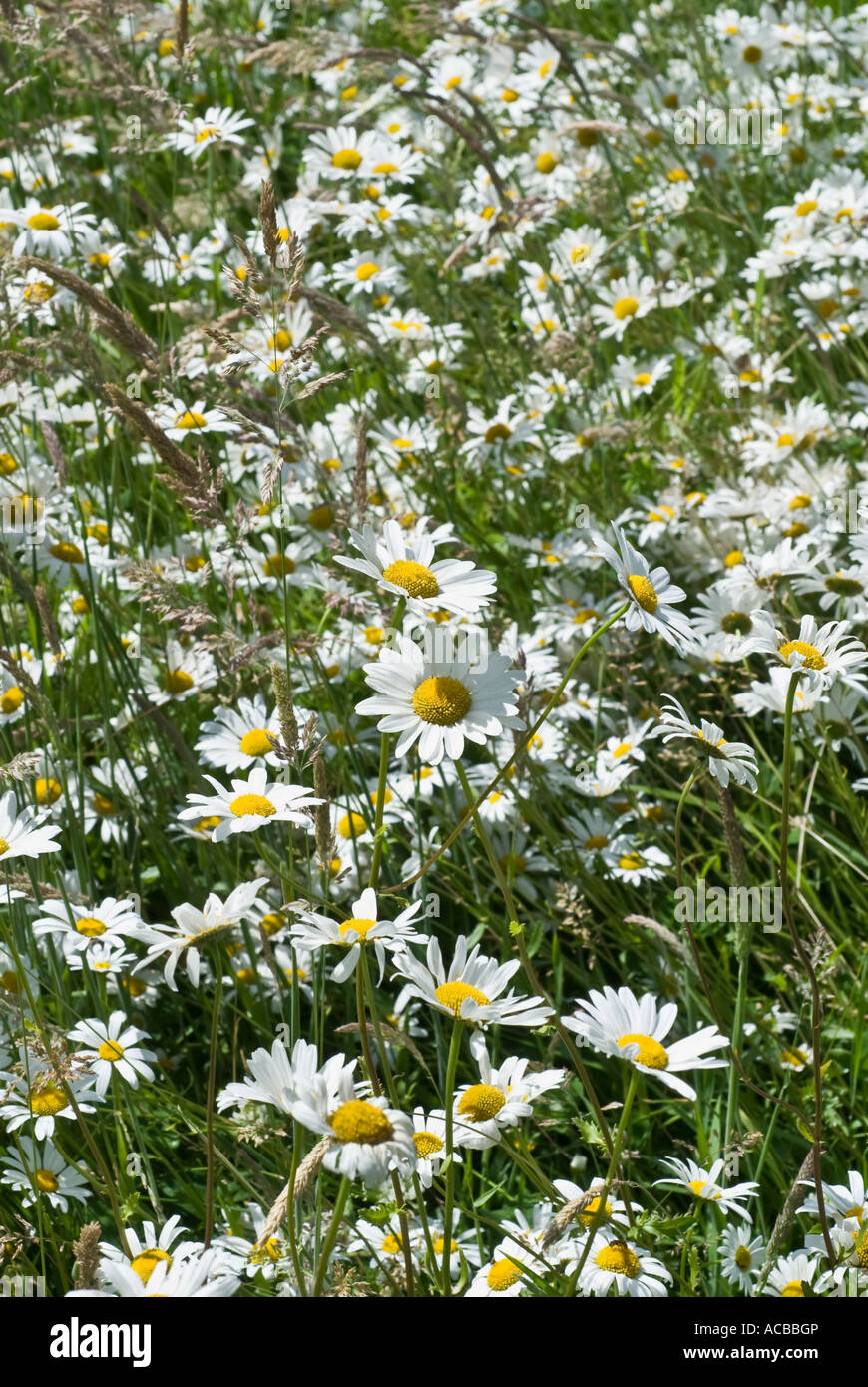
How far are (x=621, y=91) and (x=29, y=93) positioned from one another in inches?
102

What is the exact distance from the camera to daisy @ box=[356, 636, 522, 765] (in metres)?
1.65

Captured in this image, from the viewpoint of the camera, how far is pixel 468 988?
1.65 m

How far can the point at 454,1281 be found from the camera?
193 centimetres

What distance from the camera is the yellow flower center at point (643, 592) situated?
175 centimetres

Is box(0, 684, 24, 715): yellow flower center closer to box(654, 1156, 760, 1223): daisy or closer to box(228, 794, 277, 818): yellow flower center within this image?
box(228, 794, 277, 818): yellow flower center

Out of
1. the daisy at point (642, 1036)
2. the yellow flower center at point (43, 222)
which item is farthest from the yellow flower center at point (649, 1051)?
the yellow flower center at point (43, 222)

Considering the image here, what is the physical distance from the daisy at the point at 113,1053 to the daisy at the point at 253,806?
0.50m

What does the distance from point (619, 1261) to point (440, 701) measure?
2.52 ft

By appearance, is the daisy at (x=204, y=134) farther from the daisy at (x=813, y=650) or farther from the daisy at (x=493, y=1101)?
the daisy at (x=493, y=1101)

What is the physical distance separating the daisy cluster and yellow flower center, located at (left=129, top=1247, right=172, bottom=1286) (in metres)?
0.04

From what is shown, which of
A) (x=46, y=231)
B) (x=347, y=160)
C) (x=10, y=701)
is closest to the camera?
(x=10, y=701)

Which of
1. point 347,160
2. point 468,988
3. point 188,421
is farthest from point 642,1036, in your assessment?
point 347,160

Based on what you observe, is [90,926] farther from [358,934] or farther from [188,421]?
[188,421]
